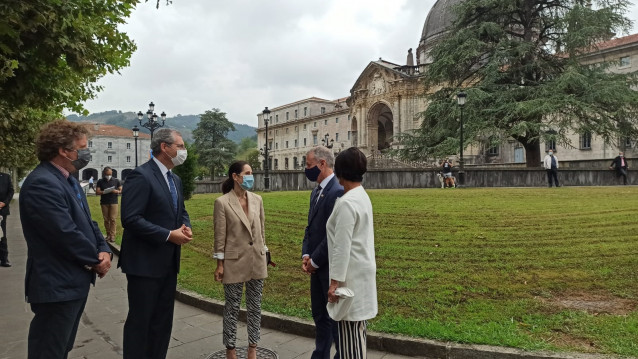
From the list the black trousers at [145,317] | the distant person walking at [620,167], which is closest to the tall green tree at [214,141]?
the distant person walking at [620,167]

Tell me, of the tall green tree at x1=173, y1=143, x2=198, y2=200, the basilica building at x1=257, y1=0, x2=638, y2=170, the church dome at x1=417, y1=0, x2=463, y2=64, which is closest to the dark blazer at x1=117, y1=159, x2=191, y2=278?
the tall green tree at x1=173, y1=143, x2=198, y2=200

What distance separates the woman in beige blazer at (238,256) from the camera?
155 inches

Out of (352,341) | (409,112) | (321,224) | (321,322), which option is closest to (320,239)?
(321,224)

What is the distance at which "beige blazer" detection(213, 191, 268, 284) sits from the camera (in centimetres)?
394

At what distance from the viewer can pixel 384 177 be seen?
82.1ft

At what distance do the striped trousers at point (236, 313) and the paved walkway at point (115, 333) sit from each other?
0.46m

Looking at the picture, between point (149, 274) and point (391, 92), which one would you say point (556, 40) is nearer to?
point (391, 92)

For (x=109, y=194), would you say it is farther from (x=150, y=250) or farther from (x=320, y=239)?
(x=320, y=239)

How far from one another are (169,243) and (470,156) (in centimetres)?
4454

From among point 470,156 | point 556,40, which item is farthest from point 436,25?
Result: point 556,40

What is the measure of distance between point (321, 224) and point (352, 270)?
89 centimetres

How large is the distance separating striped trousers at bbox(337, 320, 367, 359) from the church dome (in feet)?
184

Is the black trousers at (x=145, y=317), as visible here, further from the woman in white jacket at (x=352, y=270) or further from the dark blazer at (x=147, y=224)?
the woman in white jacket at (x=352, y=270)

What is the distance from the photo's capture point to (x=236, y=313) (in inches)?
156
